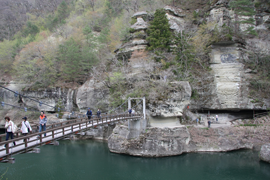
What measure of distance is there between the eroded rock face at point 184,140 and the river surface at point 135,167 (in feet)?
1.94

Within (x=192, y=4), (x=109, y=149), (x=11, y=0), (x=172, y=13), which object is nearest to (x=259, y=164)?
(x=109, y=149)

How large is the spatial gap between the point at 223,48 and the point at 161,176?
16522 mm

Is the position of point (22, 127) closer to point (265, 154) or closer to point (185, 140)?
point (185, 140)

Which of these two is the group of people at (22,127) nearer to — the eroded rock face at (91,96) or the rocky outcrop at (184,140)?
the rocky outcrop at (184,140)


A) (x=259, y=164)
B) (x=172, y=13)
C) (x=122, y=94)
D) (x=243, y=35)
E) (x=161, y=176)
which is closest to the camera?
(x=161, y=176)

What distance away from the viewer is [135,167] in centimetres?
1330

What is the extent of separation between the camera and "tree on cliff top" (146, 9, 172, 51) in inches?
790

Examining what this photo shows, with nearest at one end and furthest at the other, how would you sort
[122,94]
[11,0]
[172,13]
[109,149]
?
[109,149] < [122,94] < [172,13] < [11,0]

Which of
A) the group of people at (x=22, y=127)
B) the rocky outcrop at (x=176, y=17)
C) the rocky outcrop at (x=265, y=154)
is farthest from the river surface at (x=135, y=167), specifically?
the rocky outcrop at (x=176, y=17)

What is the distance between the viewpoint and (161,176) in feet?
39.5

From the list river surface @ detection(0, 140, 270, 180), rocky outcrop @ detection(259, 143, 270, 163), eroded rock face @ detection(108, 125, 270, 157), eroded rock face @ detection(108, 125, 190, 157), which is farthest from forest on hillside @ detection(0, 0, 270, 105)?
rocky outcrop @ detection(259, 143, 270, 163)

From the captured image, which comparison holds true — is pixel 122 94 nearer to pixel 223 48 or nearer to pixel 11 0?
pixel 223 48

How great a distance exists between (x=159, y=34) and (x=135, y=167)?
1507 centimetres

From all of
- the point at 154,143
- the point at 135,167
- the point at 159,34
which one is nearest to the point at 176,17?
the point at 159,34
